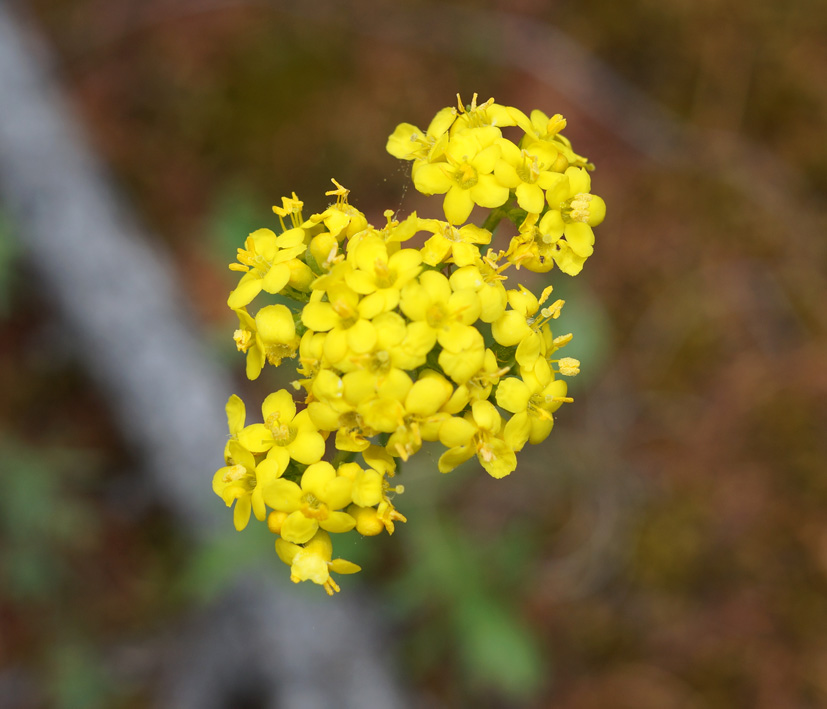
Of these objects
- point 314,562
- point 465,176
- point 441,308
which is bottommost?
point 314,562

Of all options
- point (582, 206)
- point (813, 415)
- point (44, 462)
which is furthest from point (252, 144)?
point (813, 415)

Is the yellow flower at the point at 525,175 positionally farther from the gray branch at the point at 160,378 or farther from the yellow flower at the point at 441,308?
the gray branch at the point at 160,378

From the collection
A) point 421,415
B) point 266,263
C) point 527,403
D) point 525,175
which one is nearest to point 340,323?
point 421,415

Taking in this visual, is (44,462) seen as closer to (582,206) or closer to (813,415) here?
(582,206)

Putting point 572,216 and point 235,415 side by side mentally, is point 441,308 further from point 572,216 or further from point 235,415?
point 235,415

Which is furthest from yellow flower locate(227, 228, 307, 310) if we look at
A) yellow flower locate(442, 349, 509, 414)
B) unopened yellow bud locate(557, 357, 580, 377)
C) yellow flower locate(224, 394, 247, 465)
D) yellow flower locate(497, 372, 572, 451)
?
unopened yellow bud locate(557, 357, 580, 377)

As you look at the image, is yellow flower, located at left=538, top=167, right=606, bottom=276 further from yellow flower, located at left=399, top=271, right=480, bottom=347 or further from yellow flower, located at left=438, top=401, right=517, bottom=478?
yellow flower, located at left=438, top=401, right=517, bottom=478

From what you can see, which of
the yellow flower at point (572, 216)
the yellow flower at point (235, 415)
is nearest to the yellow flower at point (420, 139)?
the yellow flower at point (572, 216)

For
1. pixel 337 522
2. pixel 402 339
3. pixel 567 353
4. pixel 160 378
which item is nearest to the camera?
pixel 402 339
